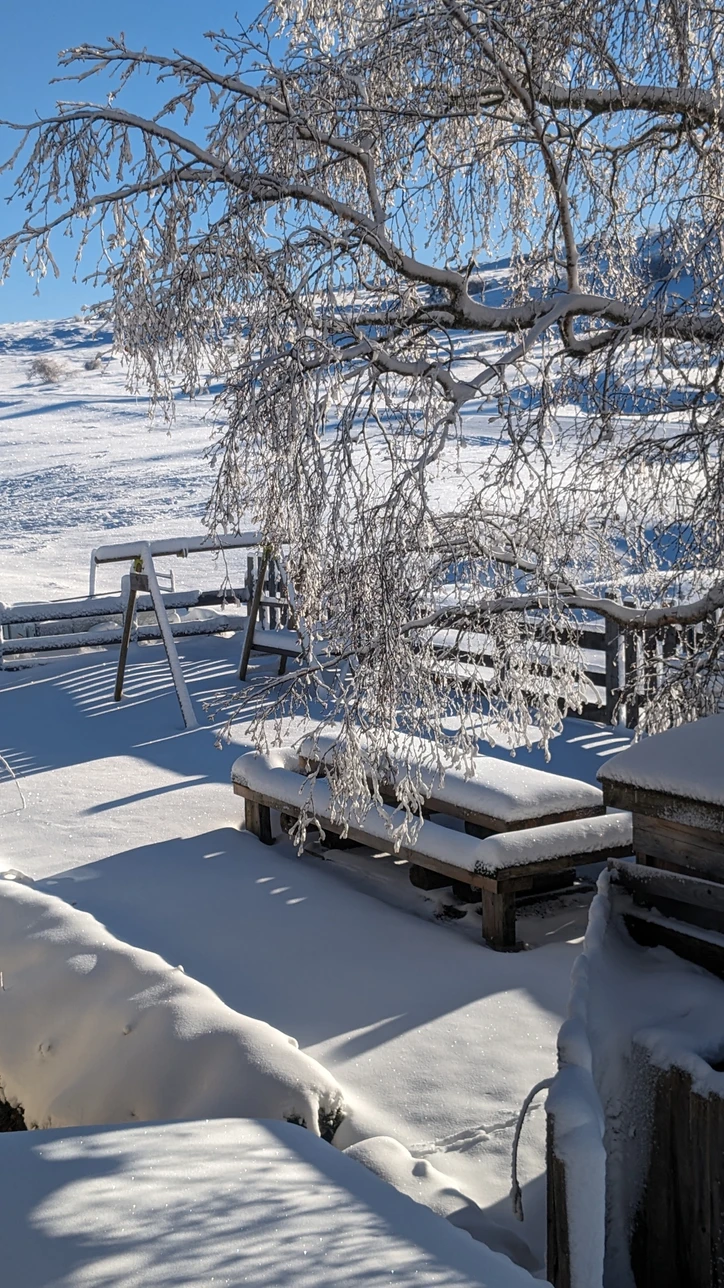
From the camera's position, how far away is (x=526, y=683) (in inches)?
208

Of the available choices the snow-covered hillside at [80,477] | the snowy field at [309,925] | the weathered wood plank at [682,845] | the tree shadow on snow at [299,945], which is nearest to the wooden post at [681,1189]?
the snowy field at [309,925]

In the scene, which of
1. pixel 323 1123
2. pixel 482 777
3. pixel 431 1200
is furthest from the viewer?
pixel 482 777

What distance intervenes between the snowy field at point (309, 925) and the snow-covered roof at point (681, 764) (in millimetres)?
1224

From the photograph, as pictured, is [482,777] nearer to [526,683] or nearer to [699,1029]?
[526,683]

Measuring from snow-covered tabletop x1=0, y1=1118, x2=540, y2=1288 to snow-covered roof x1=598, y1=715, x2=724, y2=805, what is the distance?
1.50 m

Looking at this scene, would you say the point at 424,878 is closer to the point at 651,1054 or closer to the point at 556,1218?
the point at 651,1054

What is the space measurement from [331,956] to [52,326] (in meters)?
89.1


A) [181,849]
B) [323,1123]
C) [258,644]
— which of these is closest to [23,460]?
[258,644]

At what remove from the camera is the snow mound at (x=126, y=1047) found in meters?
3.36

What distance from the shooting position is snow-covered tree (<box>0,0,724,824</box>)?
4180mm

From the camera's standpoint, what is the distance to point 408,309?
4.55 meters

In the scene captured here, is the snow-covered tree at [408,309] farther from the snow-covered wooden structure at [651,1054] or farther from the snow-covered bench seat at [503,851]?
the snow-covered wooden structure at [651,1054]

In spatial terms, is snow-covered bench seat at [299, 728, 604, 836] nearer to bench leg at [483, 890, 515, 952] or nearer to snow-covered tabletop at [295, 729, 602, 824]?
snow-covered tabletop at [295, 729, 602, 824]

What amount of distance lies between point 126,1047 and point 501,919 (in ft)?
6.81
